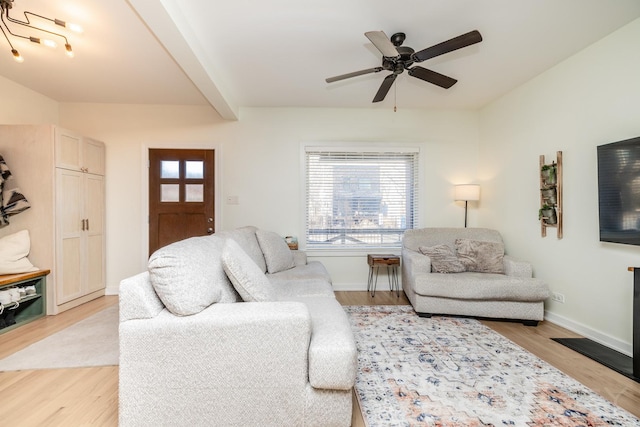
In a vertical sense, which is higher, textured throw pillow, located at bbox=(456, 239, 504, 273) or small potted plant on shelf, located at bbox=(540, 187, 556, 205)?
small potted plant on shelf, located at bbox=(540, 187, 556, 205)

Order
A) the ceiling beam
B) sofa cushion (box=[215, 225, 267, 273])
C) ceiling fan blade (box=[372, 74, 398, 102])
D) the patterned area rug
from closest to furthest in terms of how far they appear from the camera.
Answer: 1. the patterned area rug
2. the ceiling beam
3. ceiling fan blade (box=[372, 74, 398, 102])
4. sofa cushion (box=[215, 225, 267, 273])

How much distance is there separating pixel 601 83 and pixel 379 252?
113 inches

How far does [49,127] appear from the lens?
10.3 feet

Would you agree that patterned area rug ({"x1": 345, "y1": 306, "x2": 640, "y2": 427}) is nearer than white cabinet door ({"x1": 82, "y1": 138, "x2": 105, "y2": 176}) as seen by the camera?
Yes

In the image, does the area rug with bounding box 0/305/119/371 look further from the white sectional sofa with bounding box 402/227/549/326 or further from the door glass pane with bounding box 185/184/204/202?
the white sectional sofa with bounding box 402/227/549/326

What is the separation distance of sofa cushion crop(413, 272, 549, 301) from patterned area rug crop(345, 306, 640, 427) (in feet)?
1.21

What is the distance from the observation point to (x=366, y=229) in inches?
165

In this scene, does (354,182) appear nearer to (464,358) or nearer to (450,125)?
(450,125)

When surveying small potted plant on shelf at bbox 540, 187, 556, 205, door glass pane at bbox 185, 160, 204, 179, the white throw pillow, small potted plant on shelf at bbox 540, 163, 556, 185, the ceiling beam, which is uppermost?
the ceiling beam

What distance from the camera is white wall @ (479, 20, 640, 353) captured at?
234 cm

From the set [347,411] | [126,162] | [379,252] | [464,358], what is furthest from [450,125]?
[126,162]

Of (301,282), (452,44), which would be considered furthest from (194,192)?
(452,44)

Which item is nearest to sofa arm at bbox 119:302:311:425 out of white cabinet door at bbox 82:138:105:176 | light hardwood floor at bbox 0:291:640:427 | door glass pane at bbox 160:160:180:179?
light hardwood floor at bbox 0:291:640:427

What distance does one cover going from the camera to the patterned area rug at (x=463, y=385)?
5.13 ft
